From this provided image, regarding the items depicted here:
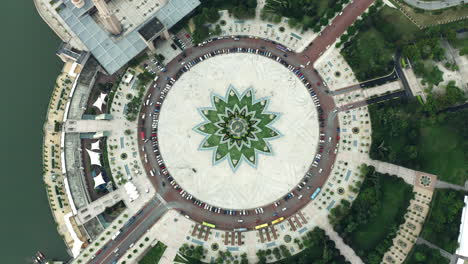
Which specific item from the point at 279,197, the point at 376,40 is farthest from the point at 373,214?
the point at 376,40

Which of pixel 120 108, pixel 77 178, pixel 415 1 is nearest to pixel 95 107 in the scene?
pixel 120 108

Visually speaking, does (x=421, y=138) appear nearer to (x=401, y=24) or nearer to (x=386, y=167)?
(x=386, y=167)

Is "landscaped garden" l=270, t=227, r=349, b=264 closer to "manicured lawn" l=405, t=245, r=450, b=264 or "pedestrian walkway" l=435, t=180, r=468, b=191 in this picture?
"manicured lawn" l=405, t=245, r=450, b=264

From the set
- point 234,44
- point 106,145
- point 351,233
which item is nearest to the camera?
point 351,233

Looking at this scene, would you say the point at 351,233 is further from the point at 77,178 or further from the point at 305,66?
the point at 77,178

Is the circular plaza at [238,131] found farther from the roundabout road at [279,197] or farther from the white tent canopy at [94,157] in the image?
the white tent canopy at [94,157]

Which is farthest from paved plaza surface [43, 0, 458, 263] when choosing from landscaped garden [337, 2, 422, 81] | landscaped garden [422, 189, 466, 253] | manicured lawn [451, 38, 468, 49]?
manicured lawn [451, 38, 468, 49]
